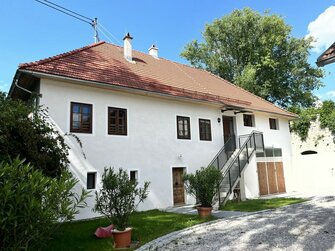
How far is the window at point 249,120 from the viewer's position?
739 inches

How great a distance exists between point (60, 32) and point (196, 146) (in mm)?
8933

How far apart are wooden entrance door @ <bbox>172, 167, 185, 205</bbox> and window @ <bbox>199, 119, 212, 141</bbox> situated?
7.93 feet

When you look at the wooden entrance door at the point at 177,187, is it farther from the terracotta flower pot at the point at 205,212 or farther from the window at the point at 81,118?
the window at the point at 81,118

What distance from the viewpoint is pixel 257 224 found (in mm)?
8672

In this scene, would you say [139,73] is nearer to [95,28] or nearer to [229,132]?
[95,28]

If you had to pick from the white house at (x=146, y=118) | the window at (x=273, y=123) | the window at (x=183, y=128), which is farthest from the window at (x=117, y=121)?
the window at (x=273, y=123)

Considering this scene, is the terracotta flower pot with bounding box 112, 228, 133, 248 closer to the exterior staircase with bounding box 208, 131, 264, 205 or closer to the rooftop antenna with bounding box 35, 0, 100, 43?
the exterior staircase with bounding box 208, 131, 264, 205

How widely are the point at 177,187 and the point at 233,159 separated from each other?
10.6 ft

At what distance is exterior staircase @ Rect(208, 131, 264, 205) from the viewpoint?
13.3 metres

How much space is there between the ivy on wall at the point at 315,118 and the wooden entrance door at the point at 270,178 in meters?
6.44

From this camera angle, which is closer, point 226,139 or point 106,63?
point 106,63

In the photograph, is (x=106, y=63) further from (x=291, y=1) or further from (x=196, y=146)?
(x=291, y=1)

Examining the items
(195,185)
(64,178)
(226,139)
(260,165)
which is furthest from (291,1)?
(64,178)

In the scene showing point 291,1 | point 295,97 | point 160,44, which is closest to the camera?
point 291,1
